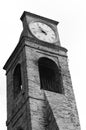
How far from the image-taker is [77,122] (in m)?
18.7

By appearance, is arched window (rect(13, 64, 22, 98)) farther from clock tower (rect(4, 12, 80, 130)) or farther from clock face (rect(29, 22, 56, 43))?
clock face (rect(29, 22, 56, 43))

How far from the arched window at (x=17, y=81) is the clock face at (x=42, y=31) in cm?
235

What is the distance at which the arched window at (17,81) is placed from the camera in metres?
21.3

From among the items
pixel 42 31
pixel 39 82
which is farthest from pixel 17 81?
pixel 42 31

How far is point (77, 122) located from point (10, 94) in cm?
475

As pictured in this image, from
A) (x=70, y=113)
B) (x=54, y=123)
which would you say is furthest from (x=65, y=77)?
(x=54, y=123)

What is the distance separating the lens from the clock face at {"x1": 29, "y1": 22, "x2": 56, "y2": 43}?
2258 centimetres

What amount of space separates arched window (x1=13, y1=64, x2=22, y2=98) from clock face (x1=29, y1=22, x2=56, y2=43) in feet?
7.71

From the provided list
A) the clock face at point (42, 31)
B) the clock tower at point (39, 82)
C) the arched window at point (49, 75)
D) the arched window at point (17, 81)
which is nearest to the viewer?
the clock tower at point (39, 82)

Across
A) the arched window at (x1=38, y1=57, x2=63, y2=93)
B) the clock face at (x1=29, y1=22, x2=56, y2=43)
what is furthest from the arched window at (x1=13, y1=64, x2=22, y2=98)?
the clock face at (x1=29, y1=22, x2=56, y2=43)

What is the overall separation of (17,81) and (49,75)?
1961 mm

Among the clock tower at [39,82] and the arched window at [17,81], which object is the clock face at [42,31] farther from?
the arched window at [17,81]

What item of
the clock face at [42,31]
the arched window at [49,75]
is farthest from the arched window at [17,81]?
the clock face at [42,31]

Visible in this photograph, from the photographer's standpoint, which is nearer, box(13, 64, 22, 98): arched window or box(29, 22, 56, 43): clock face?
box(13, 64, 22, 98): arched window
